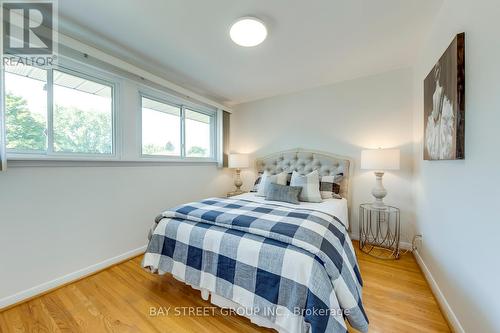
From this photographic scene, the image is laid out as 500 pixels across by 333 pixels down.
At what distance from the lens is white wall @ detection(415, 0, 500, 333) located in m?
0.94

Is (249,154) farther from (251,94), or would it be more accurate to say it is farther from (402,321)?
(402,321)

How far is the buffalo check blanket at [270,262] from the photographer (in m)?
1.09

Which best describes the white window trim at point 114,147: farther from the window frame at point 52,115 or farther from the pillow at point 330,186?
the pillow at point 330,186

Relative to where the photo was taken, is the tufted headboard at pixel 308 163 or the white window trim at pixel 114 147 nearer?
the white window trim at pixel 114 147

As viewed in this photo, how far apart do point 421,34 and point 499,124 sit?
149 cm

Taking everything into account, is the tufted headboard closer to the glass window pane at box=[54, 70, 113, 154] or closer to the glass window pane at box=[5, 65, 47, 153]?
the glass window pane at box=[54, 70, 113, 154]

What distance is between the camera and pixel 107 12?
5.11ft

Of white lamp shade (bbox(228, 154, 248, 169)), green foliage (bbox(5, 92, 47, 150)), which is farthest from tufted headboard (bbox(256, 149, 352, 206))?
green foliage (bbox(5, 92, 47, 150))

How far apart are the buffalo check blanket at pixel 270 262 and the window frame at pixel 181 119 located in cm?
115

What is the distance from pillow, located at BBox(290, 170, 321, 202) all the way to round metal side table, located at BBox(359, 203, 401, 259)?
638 mm

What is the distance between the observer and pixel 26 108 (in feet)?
5.39

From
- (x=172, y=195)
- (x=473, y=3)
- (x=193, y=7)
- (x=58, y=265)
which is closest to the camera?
(x=473, y=3)

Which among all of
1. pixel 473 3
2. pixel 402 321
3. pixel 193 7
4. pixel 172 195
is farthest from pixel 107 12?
pixel 402 321

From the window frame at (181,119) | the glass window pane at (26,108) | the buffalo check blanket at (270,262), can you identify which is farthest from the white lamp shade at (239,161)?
the glass window pane at (26,108)
